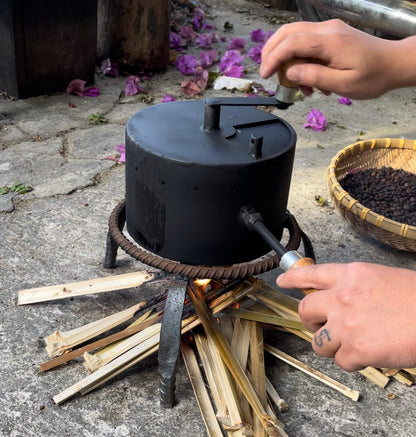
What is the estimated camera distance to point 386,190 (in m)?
3.51

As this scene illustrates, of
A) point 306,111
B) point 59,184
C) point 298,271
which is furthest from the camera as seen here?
point 306,111

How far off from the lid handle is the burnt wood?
2.83 meters

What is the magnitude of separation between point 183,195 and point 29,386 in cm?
98

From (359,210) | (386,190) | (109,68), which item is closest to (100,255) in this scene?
(359,210)

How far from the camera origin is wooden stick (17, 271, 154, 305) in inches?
102

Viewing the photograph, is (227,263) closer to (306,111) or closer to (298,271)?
(298,271)

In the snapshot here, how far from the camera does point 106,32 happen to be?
17.4 ft

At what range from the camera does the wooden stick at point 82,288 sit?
260 cm

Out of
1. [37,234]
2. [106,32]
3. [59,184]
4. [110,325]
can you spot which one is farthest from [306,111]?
[110,325]

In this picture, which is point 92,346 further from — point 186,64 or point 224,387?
point 186,64

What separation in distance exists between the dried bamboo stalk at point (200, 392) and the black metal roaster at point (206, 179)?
46cm

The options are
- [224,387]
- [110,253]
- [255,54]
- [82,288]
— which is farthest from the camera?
[255,54]

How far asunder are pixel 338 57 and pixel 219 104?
423 mm

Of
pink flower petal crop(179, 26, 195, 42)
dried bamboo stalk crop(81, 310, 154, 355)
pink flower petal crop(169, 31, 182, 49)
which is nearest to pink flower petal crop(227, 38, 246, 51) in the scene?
pink flower petal crop(179, 26, 195, 42)
